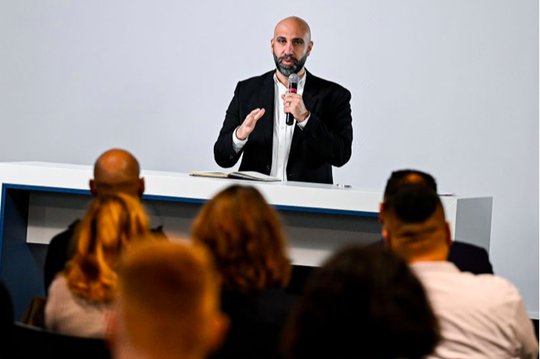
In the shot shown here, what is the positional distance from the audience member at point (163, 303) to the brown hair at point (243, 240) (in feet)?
3.00

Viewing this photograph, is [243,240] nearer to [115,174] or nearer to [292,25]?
[115,174]

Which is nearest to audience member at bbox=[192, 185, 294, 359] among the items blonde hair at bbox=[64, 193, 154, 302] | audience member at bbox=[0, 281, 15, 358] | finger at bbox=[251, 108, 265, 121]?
blonde hair at bbox=[64, 193, 154, 302]

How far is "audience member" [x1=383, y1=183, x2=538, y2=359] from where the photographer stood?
225cm

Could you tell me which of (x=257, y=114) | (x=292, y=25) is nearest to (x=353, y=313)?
(x=257, y=114)

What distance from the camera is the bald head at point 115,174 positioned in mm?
3068

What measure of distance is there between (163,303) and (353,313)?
0.31m

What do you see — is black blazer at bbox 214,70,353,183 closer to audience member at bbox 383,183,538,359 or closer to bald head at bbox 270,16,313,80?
bald head at bbox 270,16,313,80

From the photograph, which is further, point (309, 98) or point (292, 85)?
point (309, 98)

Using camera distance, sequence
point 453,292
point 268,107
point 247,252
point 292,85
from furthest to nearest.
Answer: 1. point 268,107
2. point 292,85
3. point 453,292
4. point 247,252

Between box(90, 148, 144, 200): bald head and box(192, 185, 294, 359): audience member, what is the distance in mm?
933

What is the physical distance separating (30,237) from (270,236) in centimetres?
260

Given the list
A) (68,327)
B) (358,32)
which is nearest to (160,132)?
(358,32)

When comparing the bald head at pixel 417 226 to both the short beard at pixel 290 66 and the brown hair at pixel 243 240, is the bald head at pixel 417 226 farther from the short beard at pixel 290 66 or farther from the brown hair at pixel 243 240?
the short beard at pixel 290 66

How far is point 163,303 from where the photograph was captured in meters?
1.18
